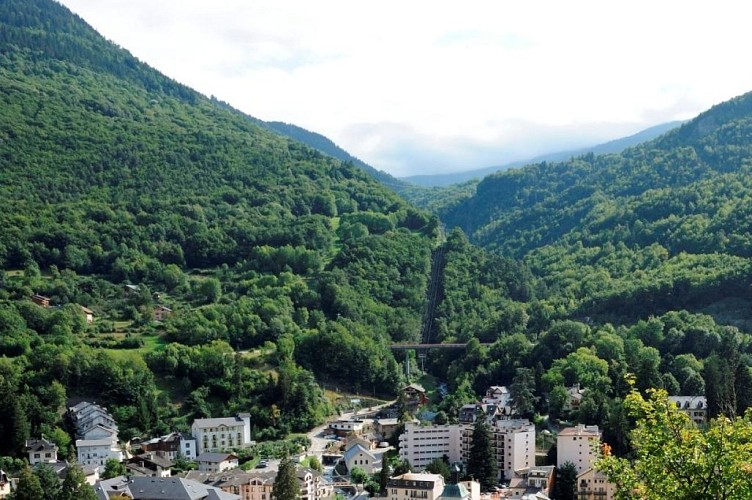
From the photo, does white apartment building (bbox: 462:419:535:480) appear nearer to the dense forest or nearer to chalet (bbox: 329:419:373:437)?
the dense forest

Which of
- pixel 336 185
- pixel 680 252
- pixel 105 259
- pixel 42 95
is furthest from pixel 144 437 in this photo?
pixel 42 95

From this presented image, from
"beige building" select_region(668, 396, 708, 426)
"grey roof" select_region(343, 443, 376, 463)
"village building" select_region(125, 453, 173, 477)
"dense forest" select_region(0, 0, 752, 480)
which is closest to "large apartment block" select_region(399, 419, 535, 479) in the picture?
"grey roof" select_region(343, 443, 376, 463)

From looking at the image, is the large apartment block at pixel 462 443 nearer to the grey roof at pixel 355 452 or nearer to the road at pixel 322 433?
the grey roof at pixel 355 452

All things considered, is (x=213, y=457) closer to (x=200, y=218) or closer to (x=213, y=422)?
(x=213, y=422)

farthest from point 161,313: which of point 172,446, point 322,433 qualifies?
A: point 172,446

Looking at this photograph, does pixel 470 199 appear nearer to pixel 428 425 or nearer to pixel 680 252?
pixel 680 252

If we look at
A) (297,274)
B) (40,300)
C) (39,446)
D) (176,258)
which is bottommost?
(39,446)
